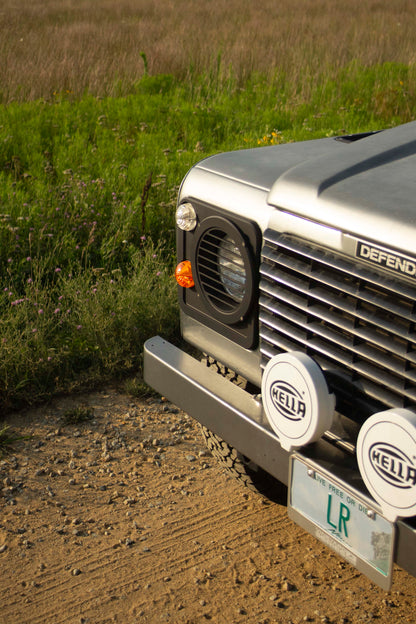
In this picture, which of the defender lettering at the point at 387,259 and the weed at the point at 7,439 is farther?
the weed at the point at 7,439

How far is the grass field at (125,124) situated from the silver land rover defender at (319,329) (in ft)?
4.68

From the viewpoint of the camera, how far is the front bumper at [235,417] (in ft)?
6.53

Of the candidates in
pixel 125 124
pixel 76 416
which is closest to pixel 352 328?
pixel 76 416

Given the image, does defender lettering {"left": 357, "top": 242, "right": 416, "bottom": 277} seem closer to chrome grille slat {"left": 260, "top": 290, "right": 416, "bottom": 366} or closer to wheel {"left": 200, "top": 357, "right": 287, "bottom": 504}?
chrome grille slat {"left": 260, "top": 290, "right": 416, "bottom": 366}

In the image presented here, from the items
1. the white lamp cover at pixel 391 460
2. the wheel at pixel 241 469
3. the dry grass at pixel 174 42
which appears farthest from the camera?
the dry grass at pixel 174 42

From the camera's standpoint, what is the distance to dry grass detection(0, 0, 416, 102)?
30.2ft

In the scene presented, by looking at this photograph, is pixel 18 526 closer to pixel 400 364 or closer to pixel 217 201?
pixel 217 201

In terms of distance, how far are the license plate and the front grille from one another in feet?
0.78

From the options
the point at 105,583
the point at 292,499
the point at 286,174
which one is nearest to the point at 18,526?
the point at 105,583

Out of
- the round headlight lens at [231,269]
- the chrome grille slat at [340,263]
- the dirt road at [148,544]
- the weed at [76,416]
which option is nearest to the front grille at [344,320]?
the chrome grille slat at [340,263]

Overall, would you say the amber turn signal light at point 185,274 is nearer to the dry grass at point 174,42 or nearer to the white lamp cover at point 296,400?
the white lamp cover at point 296,400

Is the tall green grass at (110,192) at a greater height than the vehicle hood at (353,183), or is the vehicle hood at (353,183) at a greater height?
the vehicle hood at (353,183)

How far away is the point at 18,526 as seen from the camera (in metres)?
2.89

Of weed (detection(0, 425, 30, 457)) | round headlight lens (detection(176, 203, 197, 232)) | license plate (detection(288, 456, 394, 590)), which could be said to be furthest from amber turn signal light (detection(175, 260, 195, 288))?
weed (detection(0, 425, 30, 457))
